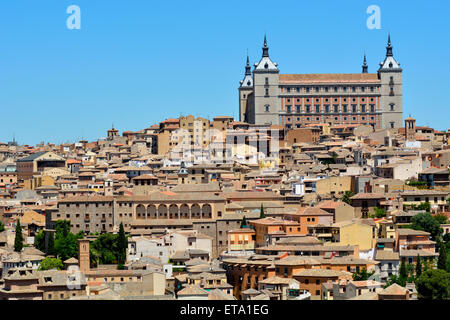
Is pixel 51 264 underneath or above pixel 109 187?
underneath

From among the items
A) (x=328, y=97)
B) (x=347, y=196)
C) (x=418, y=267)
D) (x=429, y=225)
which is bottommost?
(x=418, y=267)

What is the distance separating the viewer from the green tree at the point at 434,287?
3077 centimetres

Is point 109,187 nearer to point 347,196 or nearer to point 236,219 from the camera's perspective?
point 236,219

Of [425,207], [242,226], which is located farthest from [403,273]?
[242,226]

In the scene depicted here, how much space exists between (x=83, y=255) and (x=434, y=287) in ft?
53.2

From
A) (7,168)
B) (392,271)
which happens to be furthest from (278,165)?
(392,271)

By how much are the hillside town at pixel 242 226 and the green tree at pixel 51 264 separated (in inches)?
2.0

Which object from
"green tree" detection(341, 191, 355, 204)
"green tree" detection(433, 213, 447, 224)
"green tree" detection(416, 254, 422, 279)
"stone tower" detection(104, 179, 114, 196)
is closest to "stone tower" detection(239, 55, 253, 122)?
"stone tower" detection(104, 179, 114, 196)

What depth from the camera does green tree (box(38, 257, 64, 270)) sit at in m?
39.9

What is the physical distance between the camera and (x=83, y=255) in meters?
40.0

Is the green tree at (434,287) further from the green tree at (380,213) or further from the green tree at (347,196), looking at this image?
the green tree at (347,196)

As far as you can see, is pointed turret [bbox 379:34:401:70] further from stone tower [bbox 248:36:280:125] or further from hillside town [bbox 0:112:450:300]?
hillside town [bbox 0:112:450:300]

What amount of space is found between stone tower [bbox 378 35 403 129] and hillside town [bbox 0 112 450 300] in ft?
61.0
